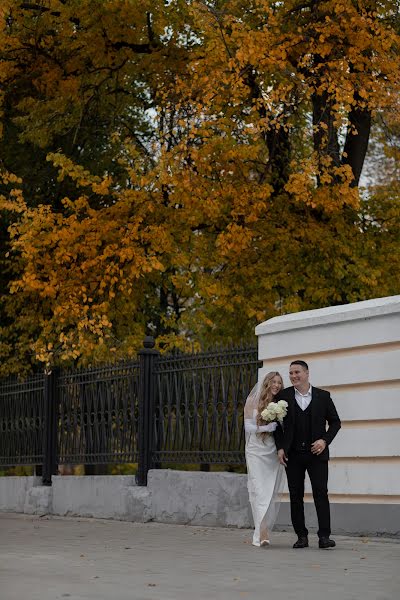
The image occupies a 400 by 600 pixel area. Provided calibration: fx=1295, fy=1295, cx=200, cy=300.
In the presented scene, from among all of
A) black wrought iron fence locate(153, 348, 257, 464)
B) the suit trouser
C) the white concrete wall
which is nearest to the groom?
the suit trouser

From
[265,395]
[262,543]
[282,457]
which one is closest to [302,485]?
[282,457]

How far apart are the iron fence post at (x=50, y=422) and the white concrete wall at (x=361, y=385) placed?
6.10 meters

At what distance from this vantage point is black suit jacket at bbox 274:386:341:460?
11234 millimetres

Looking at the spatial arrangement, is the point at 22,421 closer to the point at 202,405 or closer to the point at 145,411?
the point at 145,411

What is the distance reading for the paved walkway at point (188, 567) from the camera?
8.05 metres

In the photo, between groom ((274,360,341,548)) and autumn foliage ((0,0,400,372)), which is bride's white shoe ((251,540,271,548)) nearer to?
groom ((274,360,341,548))

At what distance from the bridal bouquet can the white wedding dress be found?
36cm

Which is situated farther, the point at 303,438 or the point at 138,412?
the point at 138,412

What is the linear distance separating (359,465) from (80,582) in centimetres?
431

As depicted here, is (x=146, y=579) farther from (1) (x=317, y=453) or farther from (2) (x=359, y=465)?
(2) (x=359, y=465)

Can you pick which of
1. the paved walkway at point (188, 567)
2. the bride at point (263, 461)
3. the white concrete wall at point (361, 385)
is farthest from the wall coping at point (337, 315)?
the paved walkway at point (188, 567)

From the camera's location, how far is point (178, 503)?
14594mm

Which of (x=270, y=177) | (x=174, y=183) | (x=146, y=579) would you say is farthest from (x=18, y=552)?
(x=270, y=177)

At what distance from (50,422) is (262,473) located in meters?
7.16
